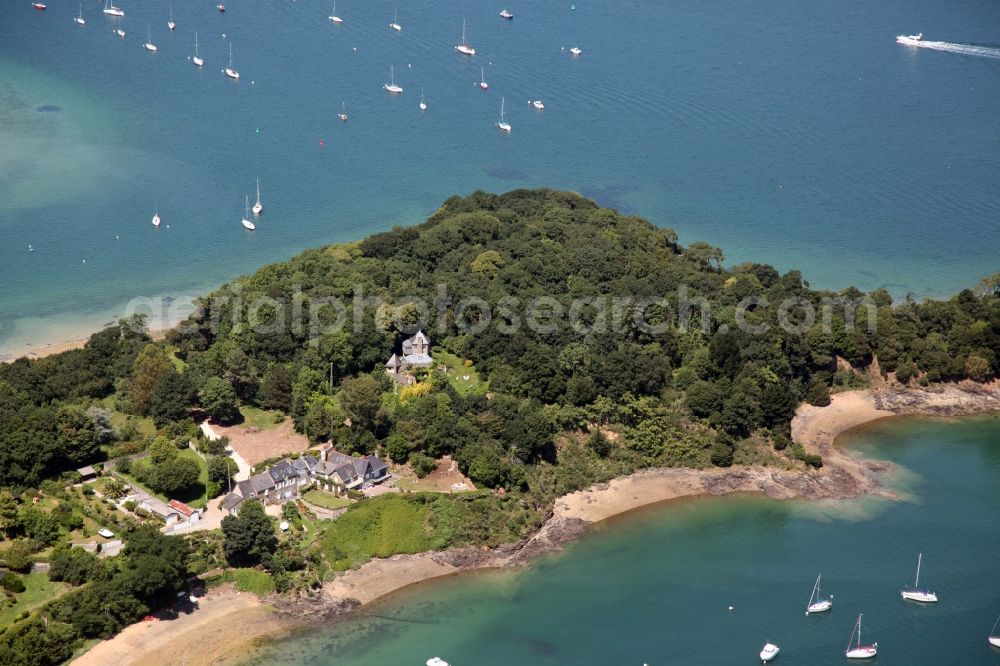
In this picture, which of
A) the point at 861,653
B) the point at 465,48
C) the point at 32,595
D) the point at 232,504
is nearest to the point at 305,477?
the point at 232,504

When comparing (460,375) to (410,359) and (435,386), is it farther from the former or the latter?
(410,359)

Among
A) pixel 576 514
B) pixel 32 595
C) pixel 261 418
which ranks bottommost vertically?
pixel 32 595

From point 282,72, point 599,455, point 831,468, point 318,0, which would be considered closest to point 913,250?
point 831,468

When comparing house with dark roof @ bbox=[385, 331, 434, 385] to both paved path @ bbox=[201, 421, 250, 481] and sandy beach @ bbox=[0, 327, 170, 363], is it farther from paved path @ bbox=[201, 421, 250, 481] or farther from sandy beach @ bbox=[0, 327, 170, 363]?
sandy beach @ bbox=[0, 327, 170, 363]

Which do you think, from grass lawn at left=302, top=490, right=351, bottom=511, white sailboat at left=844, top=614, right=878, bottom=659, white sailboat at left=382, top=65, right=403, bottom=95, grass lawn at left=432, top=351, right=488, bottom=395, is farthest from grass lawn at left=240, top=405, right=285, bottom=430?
white sailboat at left=382, top=65, right=403, bottom=95

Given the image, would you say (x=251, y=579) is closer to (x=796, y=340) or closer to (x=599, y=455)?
(x=599, y=455)
